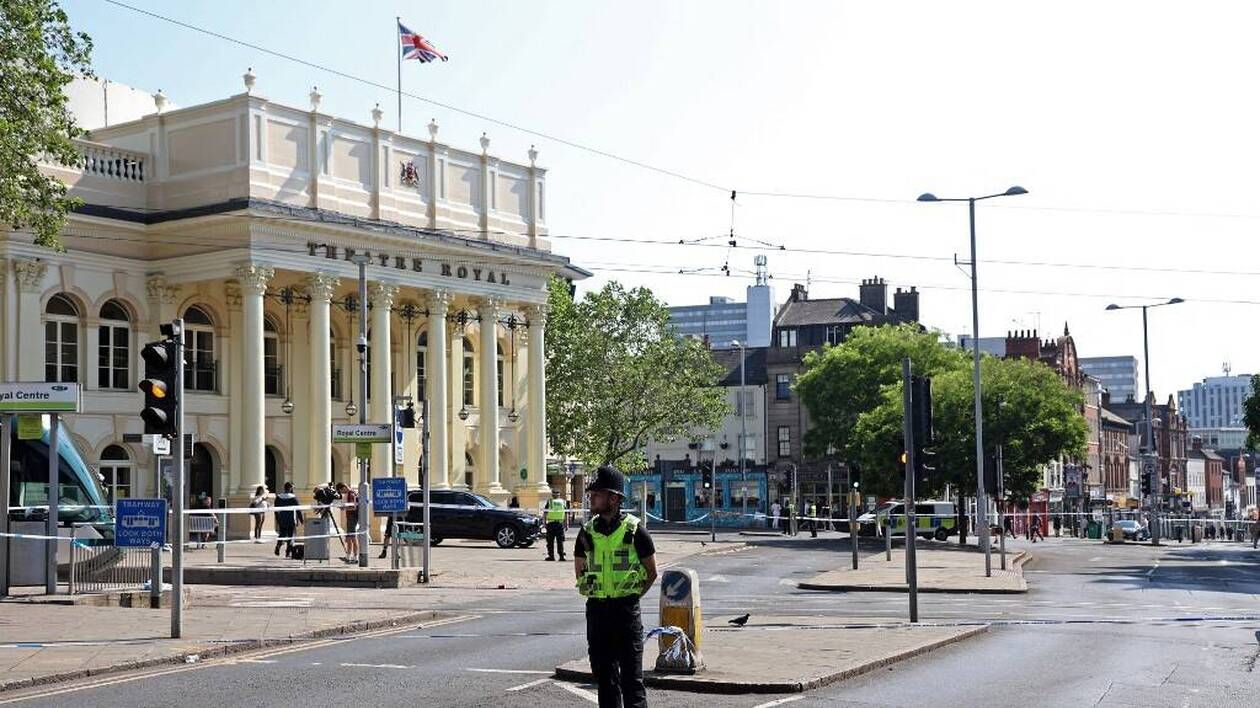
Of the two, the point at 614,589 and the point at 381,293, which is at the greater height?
the point at 381,293

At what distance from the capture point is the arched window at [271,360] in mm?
52594

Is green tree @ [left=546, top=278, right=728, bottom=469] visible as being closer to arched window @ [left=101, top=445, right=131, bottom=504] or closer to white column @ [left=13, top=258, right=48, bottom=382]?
arched window @ [left=101, top=445, right=131, bottom=504]

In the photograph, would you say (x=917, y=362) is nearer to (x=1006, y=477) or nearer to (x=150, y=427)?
(x=1006, y=477)

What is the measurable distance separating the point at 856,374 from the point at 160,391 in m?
61.3

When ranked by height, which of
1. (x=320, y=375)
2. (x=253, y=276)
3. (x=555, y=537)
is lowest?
(x=555, y=537)

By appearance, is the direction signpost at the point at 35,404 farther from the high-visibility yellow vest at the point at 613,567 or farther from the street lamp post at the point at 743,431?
the street lamp post at the point at 743,431

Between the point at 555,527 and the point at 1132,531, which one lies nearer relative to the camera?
the point at 555,527

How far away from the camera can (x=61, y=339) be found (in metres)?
46.8

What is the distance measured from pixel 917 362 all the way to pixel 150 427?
59633mm

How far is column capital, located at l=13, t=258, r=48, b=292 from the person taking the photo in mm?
44938

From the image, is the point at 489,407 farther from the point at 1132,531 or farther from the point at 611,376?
the point at 1132,531

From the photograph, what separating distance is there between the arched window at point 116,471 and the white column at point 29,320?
3702 millimetres

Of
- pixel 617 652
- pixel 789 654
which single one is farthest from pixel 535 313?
pixel 617 652

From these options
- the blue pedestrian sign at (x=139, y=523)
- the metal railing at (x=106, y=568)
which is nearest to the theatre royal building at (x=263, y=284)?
the metal railing at (x=106, y=568)
